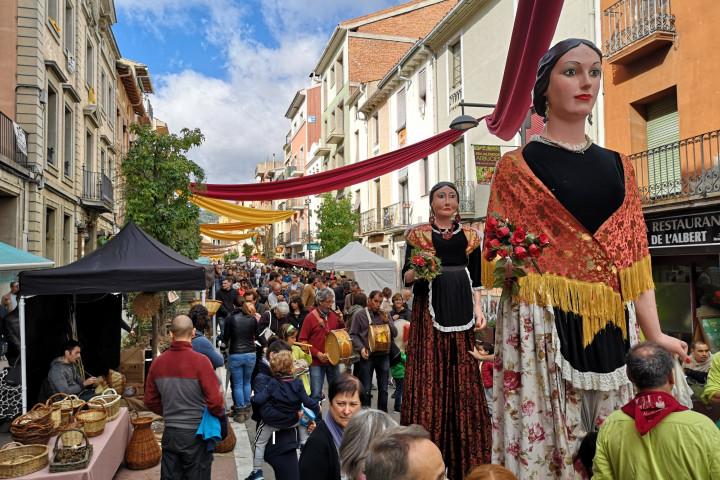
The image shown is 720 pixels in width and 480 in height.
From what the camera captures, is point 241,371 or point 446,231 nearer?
point 446,231

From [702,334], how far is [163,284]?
20.3 ft

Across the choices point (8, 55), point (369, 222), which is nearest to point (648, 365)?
point (8, 55)

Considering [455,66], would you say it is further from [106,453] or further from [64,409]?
[106,453]

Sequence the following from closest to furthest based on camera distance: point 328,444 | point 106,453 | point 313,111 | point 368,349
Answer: point 328,444
point 106,453
point 368,349
point 313,111

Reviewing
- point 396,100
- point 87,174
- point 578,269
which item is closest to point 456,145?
point 396,100

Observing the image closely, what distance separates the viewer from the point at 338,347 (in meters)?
7.87

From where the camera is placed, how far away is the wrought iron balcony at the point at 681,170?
10062 millimetres

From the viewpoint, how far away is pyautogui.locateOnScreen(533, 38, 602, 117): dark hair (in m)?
2.64

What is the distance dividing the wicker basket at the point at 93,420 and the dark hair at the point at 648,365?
4.73 m

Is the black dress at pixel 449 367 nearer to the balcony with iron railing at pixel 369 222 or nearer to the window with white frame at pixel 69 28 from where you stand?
the window with white frame at pixel 69 28

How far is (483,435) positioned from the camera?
3.85 metres

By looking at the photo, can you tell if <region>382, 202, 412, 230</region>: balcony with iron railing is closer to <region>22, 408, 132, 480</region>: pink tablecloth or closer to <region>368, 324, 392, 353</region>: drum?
<region>368, 324, 392, 353</region>: drum

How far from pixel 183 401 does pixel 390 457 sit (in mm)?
2964

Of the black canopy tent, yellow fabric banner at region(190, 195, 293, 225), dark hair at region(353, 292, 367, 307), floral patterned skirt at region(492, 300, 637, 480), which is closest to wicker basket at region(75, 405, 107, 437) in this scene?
the black canopy tent
